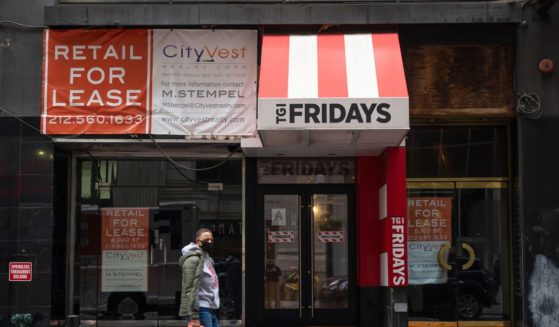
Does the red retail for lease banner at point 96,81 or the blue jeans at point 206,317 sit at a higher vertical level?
the red retail for lease banner at point 96,81

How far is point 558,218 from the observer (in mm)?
10727

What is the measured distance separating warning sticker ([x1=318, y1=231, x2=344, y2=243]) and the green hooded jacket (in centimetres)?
370

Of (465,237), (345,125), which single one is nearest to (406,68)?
(345,125)

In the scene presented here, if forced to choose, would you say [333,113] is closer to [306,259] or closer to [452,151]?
[452,151]

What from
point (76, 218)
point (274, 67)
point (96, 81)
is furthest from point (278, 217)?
point (96, 81)

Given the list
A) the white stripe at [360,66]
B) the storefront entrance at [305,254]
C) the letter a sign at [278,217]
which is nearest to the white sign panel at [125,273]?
the storefront entrance at [305,254]

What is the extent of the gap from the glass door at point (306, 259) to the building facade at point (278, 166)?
34 millimetres

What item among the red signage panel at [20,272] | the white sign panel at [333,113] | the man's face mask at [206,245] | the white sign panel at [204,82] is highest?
the white sign panel at [204,82]

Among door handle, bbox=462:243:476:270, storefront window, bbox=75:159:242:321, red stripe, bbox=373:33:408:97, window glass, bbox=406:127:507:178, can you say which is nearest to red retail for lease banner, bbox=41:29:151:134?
storefront window, bbox=75:159:242:321

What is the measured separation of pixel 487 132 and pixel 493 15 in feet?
6.45

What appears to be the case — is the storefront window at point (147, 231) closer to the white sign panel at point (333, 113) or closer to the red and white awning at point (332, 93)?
the red and white awning at point (332, 93)

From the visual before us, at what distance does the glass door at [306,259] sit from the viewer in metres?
11.7

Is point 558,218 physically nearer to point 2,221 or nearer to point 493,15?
point 493,15

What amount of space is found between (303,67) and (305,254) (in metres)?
3.43
